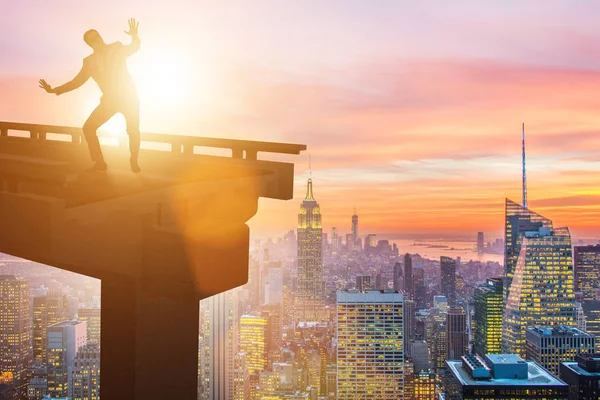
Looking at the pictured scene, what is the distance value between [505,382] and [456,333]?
83.4 feet

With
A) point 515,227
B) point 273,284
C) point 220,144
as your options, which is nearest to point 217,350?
point 273,284

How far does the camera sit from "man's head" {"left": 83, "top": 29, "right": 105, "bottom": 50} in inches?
62.4

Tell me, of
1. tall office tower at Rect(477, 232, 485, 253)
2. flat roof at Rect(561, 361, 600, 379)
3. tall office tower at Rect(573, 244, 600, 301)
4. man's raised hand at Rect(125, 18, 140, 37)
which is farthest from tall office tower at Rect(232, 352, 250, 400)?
tall office tower at Rect(477, 232, 485, 253)

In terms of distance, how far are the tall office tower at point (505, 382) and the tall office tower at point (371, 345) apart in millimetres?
15957

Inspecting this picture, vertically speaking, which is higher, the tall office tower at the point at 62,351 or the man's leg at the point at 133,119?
the man's leg at the point at 133,119

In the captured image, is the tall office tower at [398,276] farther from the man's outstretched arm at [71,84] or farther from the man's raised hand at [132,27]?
the man's raised hand at [132,27]

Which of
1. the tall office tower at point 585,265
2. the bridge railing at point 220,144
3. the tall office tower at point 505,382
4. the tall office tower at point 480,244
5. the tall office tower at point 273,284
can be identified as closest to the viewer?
the bridge railing at point 220,144

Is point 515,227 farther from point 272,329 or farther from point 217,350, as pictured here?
point 217,350

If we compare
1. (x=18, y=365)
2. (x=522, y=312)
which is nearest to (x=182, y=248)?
(x=18, y=365)

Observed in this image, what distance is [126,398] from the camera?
148cm

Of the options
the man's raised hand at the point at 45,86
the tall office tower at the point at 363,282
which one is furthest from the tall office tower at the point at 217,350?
the man's raised hand at the point at 45,86

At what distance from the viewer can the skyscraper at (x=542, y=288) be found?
69.8m

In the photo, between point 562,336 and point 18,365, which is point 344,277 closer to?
point 562,336

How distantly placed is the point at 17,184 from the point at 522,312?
73.6 m
